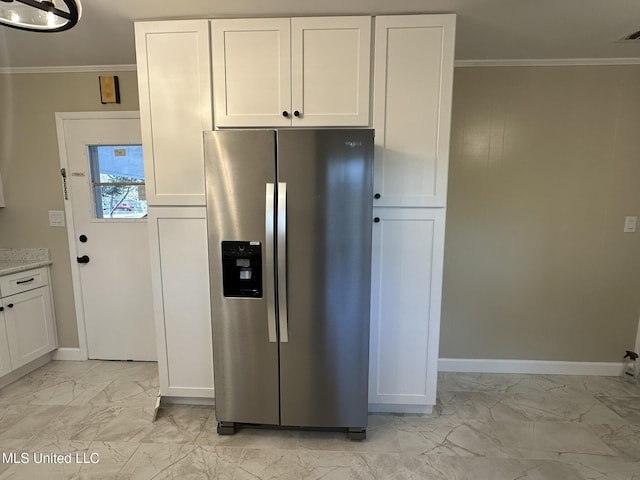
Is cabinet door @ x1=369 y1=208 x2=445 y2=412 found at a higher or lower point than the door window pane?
lower

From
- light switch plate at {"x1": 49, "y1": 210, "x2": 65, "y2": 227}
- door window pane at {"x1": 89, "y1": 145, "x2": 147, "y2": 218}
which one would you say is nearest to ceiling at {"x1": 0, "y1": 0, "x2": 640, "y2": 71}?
door window pane at {"x1": 89, "y1": 145, "x2": 147, "y2": 218}

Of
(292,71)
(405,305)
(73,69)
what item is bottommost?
(405,305)

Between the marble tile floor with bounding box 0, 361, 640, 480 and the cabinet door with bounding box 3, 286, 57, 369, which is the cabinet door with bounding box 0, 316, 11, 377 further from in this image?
the marble tile floor with bounding box 0, 361, 640, 480

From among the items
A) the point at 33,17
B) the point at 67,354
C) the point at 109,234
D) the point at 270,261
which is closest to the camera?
the point at 33,17

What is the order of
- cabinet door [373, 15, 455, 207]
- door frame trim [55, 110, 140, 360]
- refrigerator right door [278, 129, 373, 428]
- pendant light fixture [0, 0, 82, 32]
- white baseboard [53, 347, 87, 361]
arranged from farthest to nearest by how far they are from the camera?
white baseboard [53, 347, 87, 361] → door frame trim [55, 110, 140, 360] → cabinet door [373, 15, 455, 207] → refrigerator right door [278, 129, 373, 428] → pendant light fixture [0, 0, 82, 32]

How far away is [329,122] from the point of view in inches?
76.1

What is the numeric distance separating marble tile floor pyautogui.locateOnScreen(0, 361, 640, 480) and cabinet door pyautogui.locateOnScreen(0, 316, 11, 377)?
0.55 feet

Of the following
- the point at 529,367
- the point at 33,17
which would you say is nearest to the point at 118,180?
the point at 33,17

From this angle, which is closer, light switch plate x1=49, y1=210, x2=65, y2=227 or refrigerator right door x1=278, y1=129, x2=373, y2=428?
refrigerator right door x1=278, y1=129, x2=373, y2=428

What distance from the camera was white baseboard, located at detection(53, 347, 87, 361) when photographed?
9.51 feet

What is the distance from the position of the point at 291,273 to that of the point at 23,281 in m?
2.26

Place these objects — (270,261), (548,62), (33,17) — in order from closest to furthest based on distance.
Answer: (33,17) < (270,261) < (548,62)

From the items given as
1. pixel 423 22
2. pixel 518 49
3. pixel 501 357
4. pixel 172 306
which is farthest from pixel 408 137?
pixel 501 357

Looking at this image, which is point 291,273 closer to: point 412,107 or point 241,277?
point 241,277
